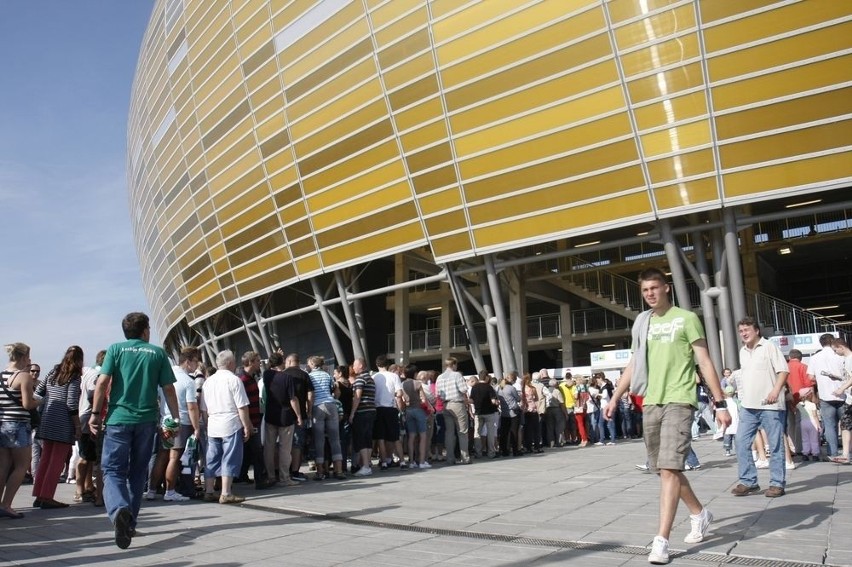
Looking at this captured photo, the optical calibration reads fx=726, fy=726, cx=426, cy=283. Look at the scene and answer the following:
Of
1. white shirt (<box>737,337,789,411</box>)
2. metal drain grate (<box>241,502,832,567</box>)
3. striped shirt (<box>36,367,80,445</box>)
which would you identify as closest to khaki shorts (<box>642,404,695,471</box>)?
metal drain grate (<box>241,502,832,567</box>)

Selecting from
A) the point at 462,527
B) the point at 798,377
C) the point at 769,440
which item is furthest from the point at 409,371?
the point at 462,527

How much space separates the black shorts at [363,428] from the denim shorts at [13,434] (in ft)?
15.9

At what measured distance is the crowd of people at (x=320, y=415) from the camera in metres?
5.29

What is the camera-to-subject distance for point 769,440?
24.4ft

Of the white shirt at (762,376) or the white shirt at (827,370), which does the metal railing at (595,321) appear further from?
the white shirt at (762,376)

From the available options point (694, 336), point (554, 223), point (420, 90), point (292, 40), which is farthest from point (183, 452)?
point (292, 40)

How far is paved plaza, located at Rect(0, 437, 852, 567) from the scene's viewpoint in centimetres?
497

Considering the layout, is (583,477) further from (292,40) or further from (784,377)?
(292,40)

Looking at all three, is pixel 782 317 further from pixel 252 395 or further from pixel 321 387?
pixel 252 395

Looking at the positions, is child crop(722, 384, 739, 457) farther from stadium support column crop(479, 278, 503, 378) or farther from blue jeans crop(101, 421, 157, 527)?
stadium support column crop(479, 278, 503, 378)

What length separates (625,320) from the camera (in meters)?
32.6

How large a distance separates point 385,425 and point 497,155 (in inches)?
493

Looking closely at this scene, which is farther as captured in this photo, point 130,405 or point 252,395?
point 252,395

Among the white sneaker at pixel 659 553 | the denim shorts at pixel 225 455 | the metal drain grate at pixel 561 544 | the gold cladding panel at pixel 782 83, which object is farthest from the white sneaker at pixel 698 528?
the gold cladding panel at pixel 782 83
